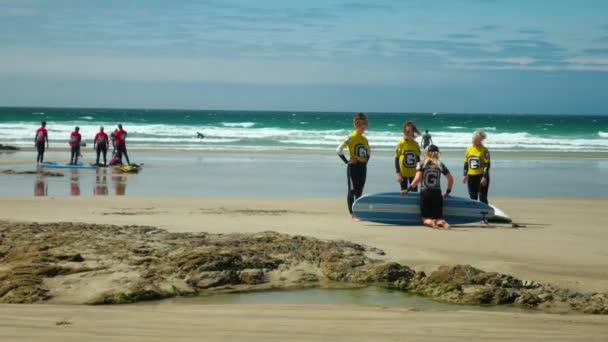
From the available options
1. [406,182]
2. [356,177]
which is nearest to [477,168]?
[406,182]

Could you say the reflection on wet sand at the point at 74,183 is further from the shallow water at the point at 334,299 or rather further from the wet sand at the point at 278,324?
the wet sand at the point at 278,324

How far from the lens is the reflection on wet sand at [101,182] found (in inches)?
659

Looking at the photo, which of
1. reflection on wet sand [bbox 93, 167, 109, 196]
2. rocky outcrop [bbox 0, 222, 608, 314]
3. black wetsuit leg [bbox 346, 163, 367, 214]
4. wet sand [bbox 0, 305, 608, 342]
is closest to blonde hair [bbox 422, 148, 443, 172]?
black wetsuit leg [bbox 346, 163, 367, 214]

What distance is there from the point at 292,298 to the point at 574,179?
17870mm

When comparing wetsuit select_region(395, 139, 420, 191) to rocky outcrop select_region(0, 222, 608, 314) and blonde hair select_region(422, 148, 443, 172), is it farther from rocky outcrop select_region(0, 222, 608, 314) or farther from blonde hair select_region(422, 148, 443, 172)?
rocky outcrop select_region(0, 222, 608, 314)

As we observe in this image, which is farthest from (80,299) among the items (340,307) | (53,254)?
(340,307)

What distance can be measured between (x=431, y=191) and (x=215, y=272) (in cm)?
459

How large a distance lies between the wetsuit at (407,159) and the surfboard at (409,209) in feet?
1.50

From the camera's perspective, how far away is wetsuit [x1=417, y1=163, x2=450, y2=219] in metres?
10.6

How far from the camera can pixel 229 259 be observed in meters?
7.16

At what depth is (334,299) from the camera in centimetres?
637

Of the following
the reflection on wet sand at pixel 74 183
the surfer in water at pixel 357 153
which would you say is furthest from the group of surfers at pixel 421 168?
the reflection on wet sand at pixel 74 183

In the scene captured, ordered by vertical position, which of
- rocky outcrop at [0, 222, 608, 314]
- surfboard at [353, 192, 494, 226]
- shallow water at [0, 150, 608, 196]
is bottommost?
Answer: shallow water at [0, 150, 608, 196]

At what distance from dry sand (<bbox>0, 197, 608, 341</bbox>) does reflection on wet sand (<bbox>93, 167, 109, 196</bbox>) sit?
6.82ft
